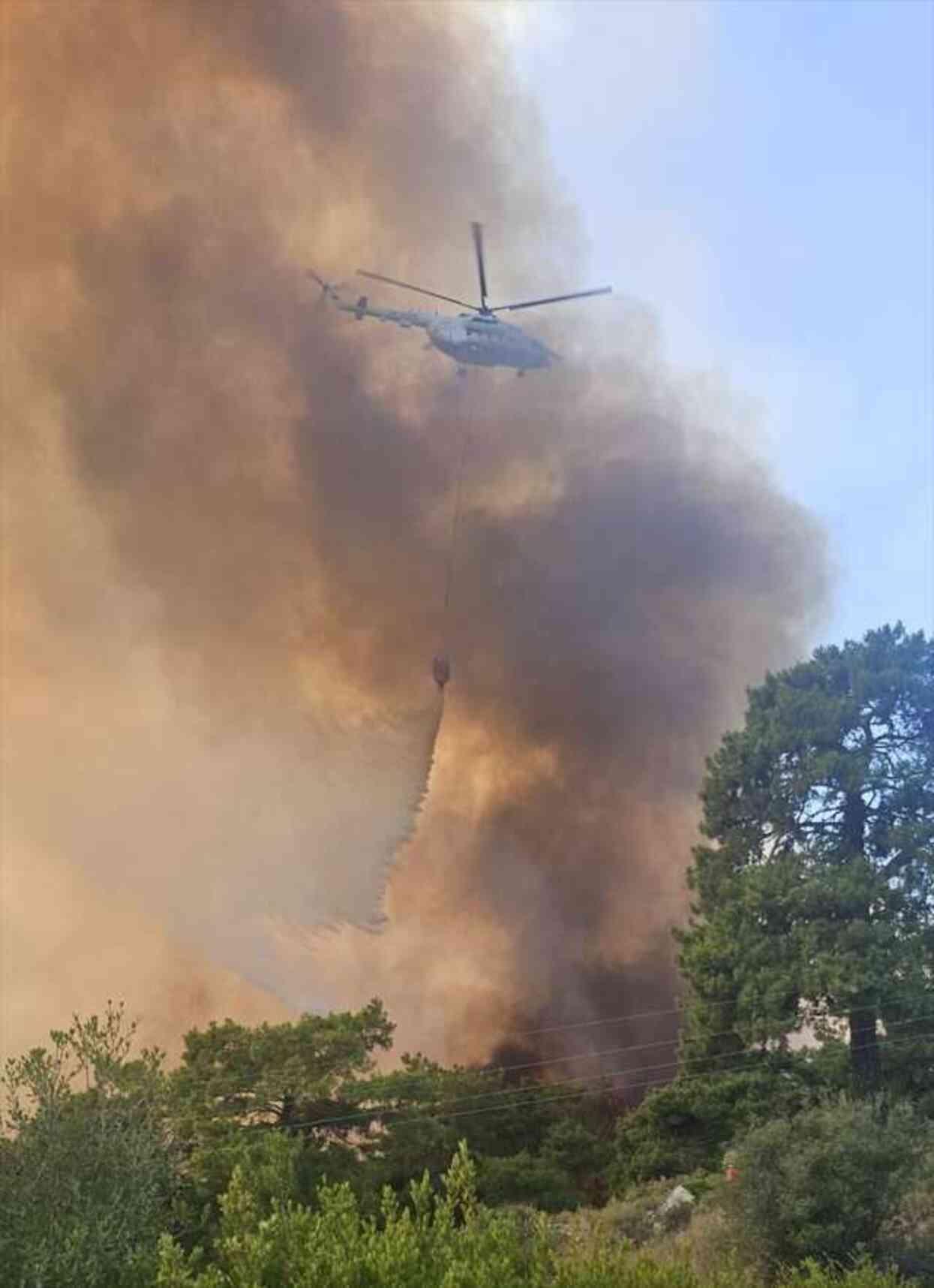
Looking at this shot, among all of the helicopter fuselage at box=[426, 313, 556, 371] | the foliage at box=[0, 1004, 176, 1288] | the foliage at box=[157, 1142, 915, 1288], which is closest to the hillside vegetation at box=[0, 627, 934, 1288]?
the foliage at box=[0, 1004, 176, 1288]

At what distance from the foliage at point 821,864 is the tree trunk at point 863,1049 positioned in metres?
0.05

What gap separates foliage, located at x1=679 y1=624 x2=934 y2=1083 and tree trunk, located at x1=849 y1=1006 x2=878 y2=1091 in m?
0.05

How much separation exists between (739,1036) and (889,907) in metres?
6.74

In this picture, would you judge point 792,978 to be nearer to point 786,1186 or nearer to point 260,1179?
point 786,1186

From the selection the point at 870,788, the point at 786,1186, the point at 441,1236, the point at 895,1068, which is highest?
the point at 870,788

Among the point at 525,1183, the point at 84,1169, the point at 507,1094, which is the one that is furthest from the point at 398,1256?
the point at 507,1094

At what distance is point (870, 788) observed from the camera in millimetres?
47344

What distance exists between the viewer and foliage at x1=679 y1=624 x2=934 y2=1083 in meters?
43.2

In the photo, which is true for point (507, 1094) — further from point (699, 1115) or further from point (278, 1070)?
point (278, 1070)

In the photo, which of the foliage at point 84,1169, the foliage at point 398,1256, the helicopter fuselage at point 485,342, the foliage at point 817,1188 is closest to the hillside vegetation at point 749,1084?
the foliage at point 817,1188

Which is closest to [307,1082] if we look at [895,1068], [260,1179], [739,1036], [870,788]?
[260,1179]

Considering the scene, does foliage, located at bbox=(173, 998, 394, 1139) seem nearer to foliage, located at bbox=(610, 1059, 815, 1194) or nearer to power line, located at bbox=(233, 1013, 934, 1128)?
power line, located at bbox=(233, 1013, 934, 1128)

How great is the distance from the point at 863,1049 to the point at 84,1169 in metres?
32.8

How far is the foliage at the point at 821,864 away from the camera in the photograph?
43.2 metres
